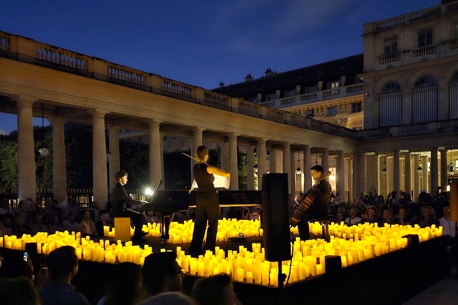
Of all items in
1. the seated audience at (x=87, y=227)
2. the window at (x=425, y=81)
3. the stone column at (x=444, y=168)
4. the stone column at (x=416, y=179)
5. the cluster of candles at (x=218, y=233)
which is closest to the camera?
the cluster of candles at (x=218, y=233)

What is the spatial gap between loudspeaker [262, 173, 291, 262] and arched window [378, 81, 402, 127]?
38.7 meters

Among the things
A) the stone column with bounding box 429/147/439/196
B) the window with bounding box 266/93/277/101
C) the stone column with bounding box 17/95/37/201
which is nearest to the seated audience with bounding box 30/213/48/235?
the stone column with bounding box 17/95/37/201

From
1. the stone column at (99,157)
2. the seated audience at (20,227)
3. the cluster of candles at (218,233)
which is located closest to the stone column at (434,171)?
the stone column at (99,157)

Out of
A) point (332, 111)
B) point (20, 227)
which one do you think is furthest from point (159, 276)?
point (332, 111)

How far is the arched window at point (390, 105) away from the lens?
135 feet

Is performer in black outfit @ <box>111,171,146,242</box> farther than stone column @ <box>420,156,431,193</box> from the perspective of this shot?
No

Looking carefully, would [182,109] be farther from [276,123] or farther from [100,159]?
[276,123]

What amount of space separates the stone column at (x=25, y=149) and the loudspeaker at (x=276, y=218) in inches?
517

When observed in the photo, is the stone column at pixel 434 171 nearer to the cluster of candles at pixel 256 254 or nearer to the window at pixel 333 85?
the window at pixel 333 85

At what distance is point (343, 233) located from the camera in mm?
10906

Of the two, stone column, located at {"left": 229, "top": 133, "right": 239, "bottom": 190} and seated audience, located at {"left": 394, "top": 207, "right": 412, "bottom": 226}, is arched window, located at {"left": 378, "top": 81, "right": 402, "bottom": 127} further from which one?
seated audience, located at {"left": 394, "top": 207, "right": 412, "bottom": 226}

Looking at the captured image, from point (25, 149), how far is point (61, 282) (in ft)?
46.2

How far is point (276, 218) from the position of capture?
572cm

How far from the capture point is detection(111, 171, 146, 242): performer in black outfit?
34.4 feet
